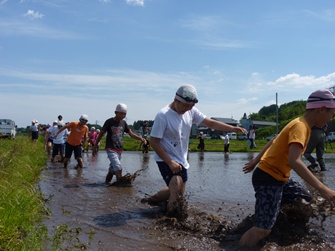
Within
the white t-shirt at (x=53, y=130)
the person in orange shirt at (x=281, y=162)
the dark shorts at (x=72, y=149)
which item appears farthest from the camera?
the white t-shirt at (x=53, y=130)

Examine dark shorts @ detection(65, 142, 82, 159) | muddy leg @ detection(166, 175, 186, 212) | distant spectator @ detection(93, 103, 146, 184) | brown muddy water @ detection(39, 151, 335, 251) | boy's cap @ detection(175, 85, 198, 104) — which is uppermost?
boy's cap @ detection(175, 85, 198, 104)

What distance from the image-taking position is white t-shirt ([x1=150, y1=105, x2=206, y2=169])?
5543mm

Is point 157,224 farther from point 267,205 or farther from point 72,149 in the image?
point 72,149

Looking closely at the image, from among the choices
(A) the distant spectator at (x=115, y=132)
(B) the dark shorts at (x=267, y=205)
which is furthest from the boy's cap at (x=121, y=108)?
(B) the dark shorts at (x=267, y=205)

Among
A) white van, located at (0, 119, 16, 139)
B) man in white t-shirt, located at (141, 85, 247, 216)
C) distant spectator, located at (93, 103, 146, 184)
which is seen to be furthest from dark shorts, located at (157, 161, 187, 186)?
white van, located at (0, 119, 16, 139)

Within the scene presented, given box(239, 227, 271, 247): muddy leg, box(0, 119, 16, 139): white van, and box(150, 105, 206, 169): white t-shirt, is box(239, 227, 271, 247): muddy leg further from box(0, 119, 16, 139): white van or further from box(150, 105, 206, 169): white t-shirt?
box(0, 119, 16, 139): white van

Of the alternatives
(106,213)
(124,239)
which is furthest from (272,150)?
(106,213)

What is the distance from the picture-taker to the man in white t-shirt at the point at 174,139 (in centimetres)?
540

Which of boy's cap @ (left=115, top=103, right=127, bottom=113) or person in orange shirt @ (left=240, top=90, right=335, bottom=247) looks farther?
boy's cap @ (left=115, top=103, right=127, bottom=113)

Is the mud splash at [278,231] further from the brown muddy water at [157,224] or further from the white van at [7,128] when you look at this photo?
the white van at [7,128]

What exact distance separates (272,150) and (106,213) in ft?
9.48

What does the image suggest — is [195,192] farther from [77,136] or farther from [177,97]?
[77,136]

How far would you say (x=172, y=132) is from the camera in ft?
18.5

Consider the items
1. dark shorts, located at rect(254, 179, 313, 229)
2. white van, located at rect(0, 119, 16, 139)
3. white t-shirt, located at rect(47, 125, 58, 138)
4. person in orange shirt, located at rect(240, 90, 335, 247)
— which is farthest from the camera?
white van, located at rect(0, 119, 16, 139)
